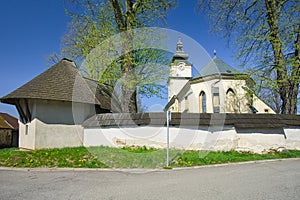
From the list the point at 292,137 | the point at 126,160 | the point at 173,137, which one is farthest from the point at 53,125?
the point at 292,137

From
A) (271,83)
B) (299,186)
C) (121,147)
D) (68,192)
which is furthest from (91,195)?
(271,83)

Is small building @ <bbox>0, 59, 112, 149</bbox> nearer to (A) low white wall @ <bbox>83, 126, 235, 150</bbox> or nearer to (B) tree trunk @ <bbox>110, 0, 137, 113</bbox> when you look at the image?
(B) tree trunk @ <bbox>110, 0, 137, 113</bbox>

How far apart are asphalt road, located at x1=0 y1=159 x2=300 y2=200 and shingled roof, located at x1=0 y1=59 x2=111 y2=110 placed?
580 centimetres

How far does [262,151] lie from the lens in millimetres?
11391

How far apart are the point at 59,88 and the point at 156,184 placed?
998 cm

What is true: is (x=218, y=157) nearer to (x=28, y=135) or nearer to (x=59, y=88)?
(x=59, y=88)

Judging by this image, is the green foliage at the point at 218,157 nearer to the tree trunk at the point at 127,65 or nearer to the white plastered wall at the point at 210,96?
the tree trunk at the point at 127,65

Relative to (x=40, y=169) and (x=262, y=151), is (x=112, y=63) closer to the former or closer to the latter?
(x=40, y=169)

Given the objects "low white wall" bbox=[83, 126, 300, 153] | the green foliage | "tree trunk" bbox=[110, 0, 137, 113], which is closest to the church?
"tree trunk" bbox=[110, 0, 137, 113]

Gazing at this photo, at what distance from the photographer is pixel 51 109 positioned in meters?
13.1

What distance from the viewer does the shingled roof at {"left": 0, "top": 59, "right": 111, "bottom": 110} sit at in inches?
497

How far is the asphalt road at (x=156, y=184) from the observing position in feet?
15.9

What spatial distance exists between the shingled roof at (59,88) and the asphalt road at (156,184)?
19.0ft

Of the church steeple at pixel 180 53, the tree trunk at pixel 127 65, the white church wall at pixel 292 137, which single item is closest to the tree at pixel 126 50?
the tree trunk at pixel 127 65
